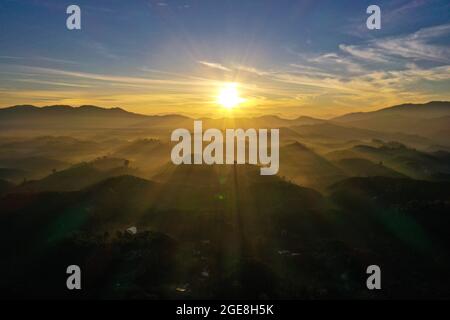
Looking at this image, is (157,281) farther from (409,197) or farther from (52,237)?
(409,197)

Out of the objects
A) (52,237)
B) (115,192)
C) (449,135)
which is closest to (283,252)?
(52,237)

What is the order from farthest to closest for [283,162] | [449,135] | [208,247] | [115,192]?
[449,135]
[283,162]
[115,192]
[208,247]

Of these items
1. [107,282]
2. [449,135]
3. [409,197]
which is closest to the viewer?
[107,282]

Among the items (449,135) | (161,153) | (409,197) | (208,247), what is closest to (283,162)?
(161,153)

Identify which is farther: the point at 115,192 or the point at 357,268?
the point at 115,192

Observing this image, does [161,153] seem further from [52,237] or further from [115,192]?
[52,237]
